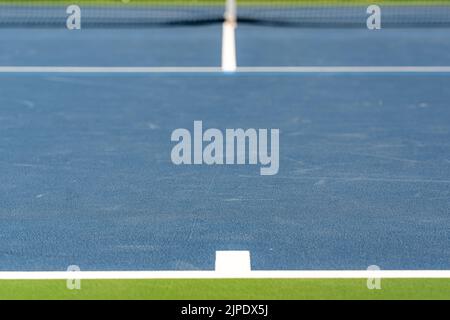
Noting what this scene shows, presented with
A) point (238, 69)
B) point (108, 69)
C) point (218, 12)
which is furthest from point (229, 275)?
point (218, 12)

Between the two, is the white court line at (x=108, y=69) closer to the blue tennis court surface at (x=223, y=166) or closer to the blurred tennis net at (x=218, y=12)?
the blue tennis court surface at (x=223, y=166)

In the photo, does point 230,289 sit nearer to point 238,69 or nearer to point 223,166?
point 223,166

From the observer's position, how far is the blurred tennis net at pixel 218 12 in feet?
57.1

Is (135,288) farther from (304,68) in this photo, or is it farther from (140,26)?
(140,26)

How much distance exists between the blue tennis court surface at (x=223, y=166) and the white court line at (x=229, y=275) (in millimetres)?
108

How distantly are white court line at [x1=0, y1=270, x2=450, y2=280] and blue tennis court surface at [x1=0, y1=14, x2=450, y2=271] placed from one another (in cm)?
11

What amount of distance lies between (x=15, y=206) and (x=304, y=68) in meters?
6.15

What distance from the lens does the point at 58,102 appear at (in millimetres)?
11695

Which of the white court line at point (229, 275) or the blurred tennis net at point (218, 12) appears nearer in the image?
the white court line at point (229, 275)

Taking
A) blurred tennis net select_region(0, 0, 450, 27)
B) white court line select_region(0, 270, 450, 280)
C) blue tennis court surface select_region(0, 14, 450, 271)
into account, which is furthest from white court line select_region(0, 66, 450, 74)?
white court line select_region(0, 270, 450, 280)

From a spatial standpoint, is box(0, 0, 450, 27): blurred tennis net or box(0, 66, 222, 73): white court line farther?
box(0, 0, 450, 27): blurred tennis net

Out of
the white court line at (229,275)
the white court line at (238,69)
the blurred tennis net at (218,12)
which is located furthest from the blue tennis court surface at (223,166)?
the blurred tennis net at (218,12)

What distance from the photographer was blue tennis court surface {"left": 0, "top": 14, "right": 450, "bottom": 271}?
283 inches

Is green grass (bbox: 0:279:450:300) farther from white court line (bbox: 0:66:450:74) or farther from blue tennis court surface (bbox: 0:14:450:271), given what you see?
white court line (bbox: 0:66:450:74)
